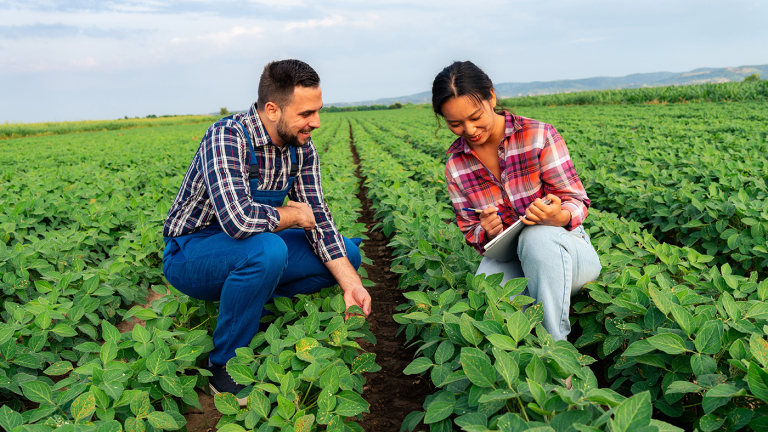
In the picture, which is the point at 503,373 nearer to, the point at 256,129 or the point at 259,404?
the point at 259,404

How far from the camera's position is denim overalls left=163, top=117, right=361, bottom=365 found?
2.10 m

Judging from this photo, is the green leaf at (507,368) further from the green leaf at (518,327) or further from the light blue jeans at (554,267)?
the light blue jeans at (554,267)

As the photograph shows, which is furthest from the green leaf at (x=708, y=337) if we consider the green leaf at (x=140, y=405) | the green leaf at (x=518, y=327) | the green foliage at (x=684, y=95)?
the green foliage at (x=684, y=95)

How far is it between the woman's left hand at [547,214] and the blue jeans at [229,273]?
118 centimetres

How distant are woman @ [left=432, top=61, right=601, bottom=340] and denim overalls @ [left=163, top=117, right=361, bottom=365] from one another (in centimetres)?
93

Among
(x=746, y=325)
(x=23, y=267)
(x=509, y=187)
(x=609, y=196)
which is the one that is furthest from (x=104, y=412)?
(x=609, y=196)

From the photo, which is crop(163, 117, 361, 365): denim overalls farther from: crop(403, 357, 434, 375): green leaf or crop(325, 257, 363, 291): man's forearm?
crop(403, 357, 434, 375): green leaf

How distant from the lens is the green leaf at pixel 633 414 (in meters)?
0.99

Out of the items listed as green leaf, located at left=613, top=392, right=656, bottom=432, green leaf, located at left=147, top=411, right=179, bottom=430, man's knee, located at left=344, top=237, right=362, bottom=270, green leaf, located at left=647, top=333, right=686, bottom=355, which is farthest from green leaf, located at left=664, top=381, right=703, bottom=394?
man's knee, located at left=344, top=237, right=362, bottom=270

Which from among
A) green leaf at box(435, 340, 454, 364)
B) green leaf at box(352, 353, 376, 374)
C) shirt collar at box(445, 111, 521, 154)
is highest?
shirt collar at box(445, 111, 521, 154)

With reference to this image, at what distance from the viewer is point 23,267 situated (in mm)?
2787

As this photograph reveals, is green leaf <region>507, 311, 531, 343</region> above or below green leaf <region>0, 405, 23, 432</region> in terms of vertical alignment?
above

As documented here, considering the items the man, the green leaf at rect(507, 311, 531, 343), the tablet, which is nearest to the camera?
the green leaf at rect(507, 311, 531, 343)

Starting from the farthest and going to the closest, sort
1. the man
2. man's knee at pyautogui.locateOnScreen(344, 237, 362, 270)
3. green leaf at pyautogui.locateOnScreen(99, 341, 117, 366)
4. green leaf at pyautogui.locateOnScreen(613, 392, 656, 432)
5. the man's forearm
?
man's knee at pyautogui.locateOnScreen(344, 237, 362, 270) < the man's forearm < the man < green leaf at pyautogui.locateOnScreen(99, 341, 117, 366) < green leaf at pyautogui.locateOnScreen(613, 392, 656, 432)
